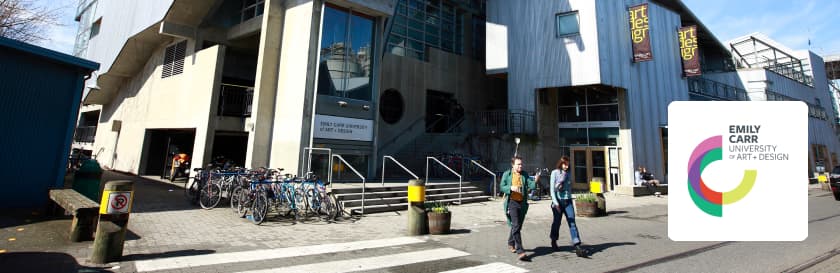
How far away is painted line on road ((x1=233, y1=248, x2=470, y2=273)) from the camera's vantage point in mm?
5027

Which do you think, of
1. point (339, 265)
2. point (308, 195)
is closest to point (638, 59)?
point (308, 195)

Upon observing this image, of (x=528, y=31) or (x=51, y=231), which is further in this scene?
(x=528, y=31)

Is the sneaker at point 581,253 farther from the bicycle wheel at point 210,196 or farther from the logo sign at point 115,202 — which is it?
the bicycle wheel at point 210,196

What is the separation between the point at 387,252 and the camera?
6137 millimetres

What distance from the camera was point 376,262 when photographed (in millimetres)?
5488

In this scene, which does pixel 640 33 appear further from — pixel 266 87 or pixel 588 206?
pixel 266 87

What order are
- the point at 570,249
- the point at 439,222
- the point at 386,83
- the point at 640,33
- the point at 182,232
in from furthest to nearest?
the point at 386,83, the point at 640,33, the point at 439,222, the point at 182,232, the point at 570,249

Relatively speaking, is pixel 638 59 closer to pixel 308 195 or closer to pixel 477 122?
pixel 477 122

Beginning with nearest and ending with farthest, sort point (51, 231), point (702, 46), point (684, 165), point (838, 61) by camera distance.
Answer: point (684, 165) → point (51, 231) → point (702, 46) → point (838, 61)

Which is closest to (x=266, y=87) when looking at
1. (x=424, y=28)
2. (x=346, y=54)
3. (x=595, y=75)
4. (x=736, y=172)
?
(x=346, y=54)

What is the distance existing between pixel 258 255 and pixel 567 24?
18.9 meters

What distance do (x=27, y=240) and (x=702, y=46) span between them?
42.9 meters

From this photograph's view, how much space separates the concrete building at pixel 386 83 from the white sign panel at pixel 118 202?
6911 mm

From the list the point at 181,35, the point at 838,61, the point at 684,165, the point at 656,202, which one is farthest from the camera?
the point at 838,61
